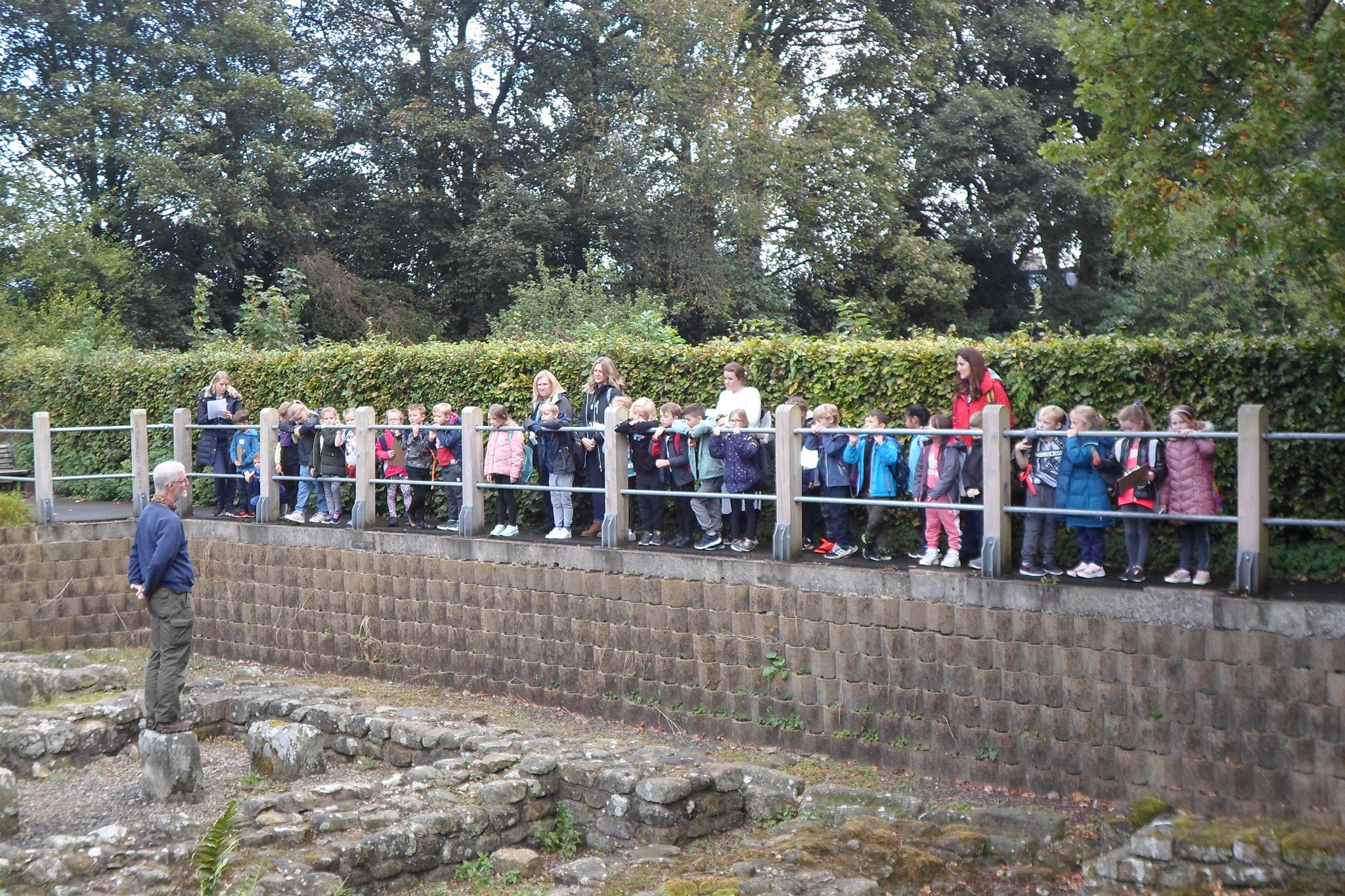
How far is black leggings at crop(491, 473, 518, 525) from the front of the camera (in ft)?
38.5

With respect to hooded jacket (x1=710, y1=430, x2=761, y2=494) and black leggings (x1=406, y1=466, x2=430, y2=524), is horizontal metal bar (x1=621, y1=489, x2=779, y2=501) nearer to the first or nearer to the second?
hooded jacket (x1=710, y1=430, x2=761, y2=494)

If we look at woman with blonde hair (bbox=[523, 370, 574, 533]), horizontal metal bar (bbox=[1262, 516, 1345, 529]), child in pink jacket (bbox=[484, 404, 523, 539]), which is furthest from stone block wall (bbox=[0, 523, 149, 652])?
horizontal metal bar (bbox=[1262, 516, 1345, 529])

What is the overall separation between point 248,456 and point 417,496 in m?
2.62

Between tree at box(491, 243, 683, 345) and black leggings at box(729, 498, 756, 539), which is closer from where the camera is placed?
black leggings at box(729, 498, 756, 539)

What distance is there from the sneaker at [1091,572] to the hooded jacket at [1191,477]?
617 millimetres

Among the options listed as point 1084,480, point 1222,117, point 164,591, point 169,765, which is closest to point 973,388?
point 1084,480

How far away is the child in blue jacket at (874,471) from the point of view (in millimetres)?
9438

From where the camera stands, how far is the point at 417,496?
43.0 feet

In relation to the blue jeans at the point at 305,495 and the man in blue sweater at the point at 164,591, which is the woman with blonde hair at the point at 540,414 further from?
the man in blue sweater at the point at 164,591

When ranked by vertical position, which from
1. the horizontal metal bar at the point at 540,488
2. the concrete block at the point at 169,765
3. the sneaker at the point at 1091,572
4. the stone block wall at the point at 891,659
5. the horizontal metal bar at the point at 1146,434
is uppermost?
the horizontal metal bar at the point at 1146,434

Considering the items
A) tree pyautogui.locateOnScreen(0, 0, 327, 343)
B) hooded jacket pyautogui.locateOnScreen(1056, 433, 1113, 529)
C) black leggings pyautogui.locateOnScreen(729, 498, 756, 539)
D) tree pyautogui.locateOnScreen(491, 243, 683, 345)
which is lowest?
black leggings pyautogui.locateOnScreen(729, 498, 756, 539)

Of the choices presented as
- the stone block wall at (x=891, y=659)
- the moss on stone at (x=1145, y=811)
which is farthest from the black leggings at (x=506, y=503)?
the moss on stone at (x=1145, y=811)

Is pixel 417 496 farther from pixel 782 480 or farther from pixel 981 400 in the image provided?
pixel 981 400

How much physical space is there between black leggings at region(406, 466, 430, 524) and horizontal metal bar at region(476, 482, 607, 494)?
3.14ft
